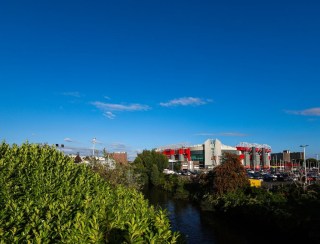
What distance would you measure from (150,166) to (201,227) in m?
47.9

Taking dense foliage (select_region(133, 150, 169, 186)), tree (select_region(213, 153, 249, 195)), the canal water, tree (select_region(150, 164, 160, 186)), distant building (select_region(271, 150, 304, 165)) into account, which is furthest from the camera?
distant building (select_region(271, 150, 304, 165))

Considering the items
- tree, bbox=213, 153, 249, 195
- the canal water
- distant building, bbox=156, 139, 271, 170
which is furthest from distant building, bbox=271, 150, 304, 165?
the canal water

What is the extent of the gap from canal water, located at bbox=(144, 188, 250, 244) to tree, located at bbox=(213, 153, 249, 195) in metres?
3.95

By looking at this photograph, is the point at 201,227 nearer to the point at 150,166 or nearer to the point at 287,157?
the point at 150,166

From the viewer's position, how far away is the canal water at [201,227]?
27.8m

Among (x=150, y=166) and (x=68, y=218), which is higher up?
(x=68, y=218)

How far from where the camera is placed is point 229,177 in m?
41.7

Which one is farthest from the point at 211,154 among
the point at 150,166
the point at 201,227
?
the point at 201,227

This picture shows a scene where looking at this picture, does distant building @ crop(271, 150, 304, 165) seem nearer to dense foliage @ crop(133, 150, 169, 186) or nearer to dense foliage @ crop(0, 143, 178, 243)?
dense foliage @ crop(133, 150, 169, 186)

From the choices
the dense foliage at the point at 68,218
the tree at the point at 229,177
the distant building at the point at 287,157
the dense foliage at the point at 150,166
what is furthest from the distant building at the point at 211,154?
the dense foliage at the point at 68,218

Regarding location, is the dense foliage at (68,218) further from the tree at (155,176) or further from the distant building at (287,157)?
the distant building at (287,157)

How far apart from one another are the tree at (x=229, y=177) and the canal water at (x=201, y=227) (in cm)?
395

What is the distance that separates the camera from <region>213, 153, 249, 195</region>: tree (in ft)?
135

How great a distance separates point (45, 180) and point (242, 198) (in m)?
27.7
